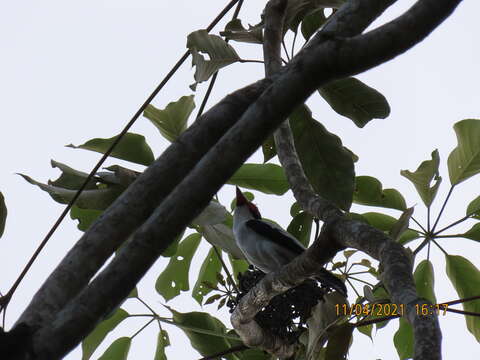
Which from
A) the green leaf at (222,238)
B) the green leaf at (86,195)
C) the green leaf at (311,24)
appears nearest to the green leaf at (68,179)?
the green leaf at (86,195)

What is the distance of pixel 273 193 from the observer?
3525 millimetres

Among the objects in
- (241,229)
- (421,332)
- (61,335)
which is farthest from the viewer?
(241,229)

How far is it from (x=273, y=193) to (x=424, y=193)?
76 cm

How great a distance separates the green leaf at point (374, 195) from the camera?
341cm

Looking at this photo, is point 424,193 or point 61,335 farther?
point 424,193

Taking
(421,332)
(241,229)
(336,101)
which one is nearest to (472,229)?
(336,101)

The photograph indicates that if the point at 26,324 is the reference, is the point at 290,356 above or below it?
above

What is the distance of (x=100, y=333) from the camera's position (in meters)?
3.64

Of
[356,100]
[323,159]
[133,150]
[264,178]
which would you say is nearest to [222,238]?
[264,178]

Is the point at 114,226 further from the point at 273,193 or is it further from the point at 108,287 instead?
the point at 273,193

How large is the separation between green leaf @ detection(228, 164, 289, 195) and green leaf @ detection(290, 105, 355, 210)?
348 mm

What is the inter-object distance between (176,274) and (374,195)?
1.31m

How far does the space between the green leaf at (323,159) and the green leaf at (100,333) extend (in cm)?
129
